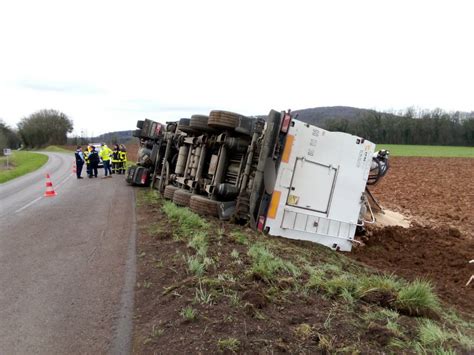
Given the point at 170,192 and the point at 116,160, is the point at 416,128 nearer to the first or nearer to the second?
the point at 116,160

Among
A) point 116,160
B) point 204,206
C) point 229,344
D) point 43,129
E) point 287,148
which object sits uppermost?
point 287,148

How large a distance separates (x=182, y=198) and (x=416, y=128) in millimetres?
60947

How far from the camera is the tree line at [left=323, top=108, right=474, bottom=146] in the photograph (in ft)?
201

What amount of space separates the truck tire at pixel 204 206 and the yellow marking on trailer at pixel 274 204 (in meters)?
1.01

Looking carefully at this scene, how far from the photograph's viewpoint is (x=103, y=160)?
20.5 meters

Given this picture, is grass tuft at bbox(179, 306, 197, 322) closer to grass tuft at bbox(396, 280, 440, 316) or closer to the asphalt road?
the asphalt road

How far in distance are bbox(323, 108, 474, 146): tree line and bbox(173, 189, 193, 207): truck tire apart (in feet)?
179

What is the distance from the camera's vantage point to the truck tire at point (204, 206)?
7418 mm

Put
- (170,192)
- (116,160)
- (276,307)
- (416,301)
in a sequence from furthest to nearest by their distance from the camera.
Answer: (116,160) → (170,192) → (416,301) → (276,307)

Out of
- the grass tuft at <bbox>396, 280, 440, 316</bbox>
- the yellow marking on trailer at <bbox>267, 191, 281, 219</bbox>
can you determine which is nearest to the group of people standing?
the yellow marking on trailer at <bbox>267, 191, 281, 219</bbox>

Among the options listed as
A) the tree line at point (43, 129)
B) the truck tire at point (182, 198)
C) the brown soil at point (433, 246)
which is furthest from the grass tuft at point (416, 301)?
the tree line at point (43, 129)

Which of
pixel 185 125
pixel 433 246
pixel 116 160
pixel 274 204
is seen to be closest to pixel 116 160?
pixel 116 160

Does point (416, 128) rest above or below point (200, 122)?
above

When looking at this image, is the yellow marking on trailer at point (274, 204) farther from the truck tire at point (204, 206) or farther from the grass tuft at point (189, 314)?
the grass tuft at point (189, 314)
